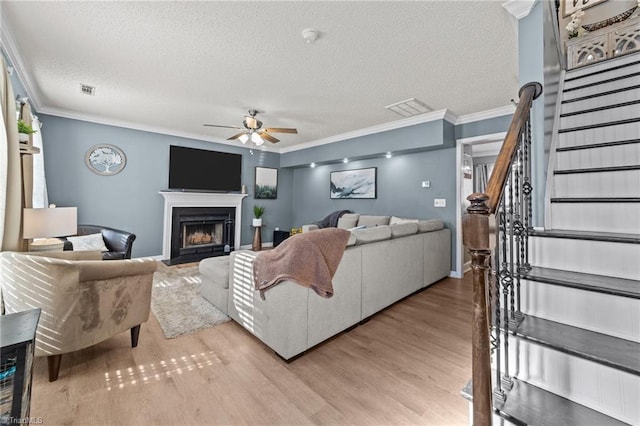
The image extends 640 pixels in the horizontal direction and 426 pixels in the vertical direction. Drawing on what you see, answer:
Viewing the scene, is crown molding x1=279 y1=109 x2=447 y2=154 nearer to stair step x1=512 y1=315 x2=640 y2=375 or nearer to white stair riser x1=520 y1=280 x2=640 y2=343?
white stair riser x1=520 y1=280 x2=640 y2=343

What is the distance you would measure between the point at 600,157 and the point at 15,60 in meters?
5.27

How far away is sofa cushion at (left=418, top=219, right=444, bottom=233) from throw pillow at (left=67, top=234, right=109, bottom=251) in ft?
14.6

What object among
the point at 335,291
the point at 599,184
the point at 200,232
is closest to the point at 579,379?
the point at 599,184

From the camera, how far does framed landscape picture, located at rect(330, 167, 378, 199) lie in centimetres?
562

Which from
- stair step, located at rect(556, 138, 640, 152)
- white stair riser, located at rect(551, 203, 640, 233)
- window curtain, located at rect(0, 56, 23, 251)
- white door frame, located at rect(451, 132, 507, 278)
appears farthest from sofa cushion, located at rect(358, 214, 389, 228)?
window curtain, located at rect(0, 56, 23, 251)

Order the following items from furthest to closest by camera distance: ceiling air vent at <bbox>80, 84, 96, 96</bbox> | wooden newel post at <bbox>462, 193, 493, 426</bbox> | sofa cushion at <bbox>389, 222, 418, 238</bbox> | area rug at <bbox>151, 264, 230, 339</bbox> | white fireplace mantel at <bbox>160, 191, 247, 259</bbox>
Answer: white fireplace mantel at <bbox>160, 191, 247, 259</bbox> → ceiling air vent at <bbox>80, 84, 96, 96</bbox> → sofa cushion at <bbox>389, 222, 418, 238</bbox> → area rug at <bbox>151, 264, 230, 339</bbox> → wooden newel post at <bbox>462, 193, 493, 426</bbox>

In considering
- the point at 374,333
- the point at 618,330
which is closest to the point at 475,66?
the point at 618,330

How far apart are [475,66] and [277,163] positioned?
5.25 metres

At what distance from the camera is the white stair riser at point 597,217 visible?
1528 millimetres

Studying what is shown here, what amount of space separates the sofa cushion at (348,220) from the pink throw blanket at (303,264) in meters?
3.19

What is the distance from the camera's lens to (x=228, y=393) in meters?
1.66

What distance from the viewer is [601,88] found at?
8.15ft

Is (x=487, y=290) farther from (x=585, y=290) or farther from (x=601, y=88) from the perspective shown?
(x=601, y=88)

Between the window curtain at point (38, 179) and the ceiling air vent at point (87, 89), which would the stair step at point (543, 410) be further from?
the window curtain at point (38, 179)
